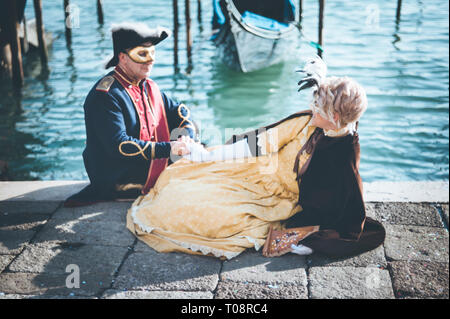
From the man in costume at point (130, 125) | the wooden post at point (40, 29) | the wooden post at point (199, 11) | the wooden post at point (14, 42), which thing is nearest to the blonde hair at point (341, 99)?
the man in costume at point (130, 125)

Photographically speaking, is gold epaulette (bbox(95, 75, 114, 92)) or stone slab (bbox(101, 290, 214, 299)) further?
gold epaulette (bbox(95, 75, 114, 92))

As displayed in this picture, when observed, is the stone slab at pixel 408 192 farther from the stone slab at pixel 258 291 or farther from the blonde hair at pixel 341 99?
the stone slab at pixel 258 291

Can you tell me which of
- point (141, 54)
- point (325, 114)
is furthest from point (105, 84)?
point (325, 114)

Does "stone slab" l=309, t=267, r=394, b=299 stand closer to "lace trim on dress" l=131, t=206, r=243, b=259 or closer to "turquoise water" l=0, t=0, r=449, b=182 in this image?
"lace trim on dress" l=131, t=206, r=243, b=259

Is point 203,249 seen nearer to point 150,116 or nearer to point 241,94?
point 150,116

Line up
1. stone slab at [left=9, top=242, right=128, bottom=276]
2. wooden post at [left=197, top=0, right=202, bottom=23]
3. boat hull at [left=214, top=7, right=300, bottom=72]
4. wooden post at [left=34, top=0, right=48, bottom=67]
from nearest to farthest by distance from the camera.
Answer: stone slab at [left=9, top=242, right=128, bottom=276] → wooden post at [left=34, top=0, right=48, bottom=67] → boat hull at [left=214, top=7, right=300, bottom=72] → wooden post at [left=197, top=0, right=202, bottom=23]

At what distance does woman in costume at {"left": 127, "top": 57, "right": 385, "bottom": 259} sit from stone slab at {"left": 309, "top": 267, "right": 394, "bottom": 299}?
0.50 ft

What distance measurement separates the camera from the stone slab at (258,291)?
8.75 feet

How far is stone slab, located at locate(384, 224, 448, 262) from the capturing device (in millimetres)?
2965

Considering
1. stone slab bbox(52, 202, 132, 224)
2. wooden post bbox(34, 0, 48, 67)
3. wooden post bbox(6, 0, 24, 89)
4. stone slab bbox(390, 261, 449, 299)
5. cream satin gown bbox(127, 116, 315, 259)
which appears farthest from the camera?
wooden post bbox(34, 0, 48, 67)

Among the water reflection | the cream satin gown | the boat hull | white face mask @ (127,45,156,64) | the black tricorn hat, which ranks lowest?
the water reflection

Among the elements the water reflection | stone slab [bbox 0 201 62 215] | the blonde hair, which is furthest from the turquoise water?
the blonde hair

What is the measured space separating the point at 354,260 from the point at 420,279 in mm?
386

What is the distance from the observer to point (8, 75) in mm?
9250
